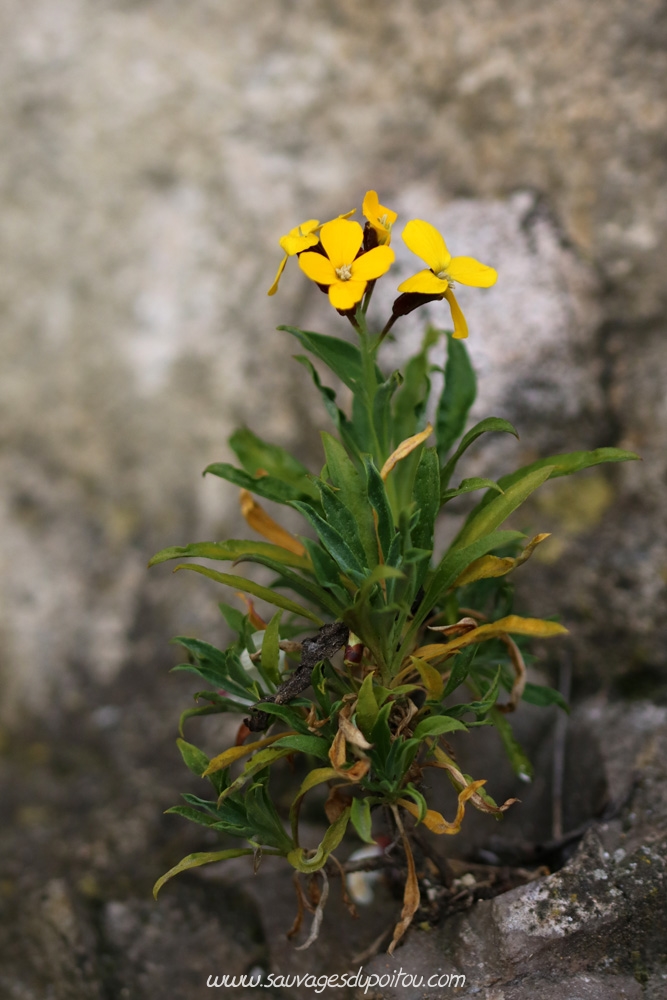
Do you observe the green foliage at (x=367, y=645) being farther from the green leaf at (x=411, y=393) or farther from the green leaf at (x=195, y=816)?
the green leaf at (x=411, y=393)

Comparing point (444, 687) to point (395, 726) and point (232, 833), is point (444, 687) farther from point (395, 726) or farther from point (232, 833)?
point (232, 833)

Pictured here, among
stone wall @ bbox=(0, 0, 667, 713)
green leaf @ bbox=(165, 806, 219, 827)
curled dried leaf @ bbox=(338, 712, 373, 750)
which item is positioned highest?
stone wall @ bbox=(0, 0, 667, 713)

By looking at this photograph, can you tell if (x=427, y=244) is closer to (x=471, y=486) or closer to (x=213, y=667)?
(x=471, y=486)

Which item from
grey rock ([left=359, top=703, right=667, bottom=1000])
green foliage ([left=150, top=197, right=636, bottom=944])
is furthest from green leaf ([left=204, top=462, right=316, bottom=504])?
grey rock ([left=359, top=703, right=667, bottom=1000])

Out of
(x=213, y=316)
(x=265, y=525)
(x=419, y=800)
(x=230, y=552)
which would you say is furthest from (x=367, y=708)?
(x=213, y=316)

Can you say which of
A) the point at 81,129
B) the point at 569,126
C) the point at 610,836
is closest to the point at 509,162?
the point at 569,126

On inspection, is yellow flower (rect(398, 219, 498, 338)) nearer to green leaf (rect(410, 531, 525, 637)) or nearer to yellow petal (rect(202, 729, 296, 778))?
green leaf (rect(410, 531, 525, 637))

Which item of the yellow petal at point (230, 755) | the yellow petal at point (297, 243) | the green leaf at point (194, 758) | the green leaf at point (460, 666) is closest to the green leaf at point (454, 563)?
the green leaf at point (460, 666)
